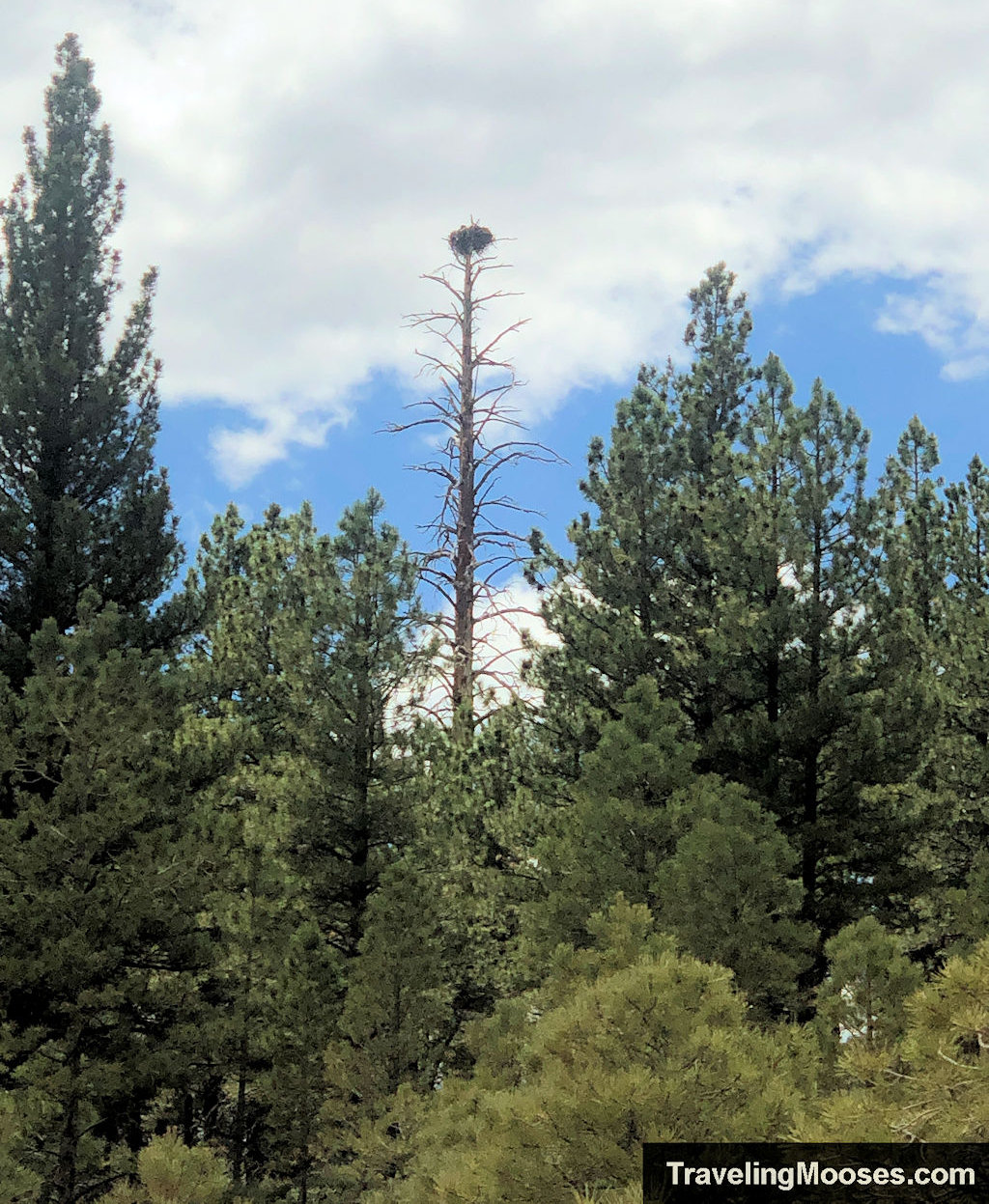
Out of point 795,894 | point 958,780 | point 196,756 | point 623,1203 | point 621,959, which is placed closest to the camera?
point 623,1203

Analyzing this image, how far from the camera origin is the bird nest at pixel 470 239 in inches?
1070

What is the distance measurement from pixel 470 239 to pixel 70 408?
15.7 m

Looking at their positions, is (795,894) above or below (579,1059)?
above

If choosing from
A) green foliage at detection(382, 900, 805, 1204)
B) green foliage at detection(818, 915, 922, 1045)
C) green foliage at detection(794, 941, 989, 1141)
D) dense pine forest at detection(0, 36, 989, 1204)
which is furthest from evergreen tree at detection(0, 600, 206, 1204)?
green foliage at detection(794, 941, 989, 1141)

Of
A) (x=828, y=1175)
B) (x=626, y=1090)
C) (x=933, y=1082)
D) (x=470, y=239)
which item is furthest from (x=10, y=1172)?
(x=470, y=239)

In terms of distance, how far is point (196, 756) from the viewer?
40.5 feet

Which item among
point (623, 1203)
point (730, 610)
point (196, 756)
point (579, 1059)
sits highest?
point (730, 610)

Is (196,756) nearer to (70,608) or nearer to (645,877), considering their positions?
(70,608)

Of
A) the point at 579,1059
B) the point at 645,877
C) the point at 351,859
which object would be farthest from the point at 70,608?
the point at 579,1059

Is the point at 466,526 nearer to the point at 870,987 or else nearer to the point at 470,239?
the point at 470,239

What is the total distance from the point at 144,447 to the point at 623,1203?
1231 cm

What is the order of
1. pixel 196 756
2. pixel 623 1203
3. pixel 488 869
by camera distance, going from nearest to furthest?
1. pixel 623 1203
2. pixel 196 756
3. pixel 488 869

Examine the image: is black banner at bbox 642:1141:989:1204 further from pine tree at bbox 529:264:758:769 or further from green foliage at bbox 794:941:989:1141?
pine tree at bbox 529:264:758:769

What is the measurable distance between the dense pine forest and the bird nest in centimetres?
1193
